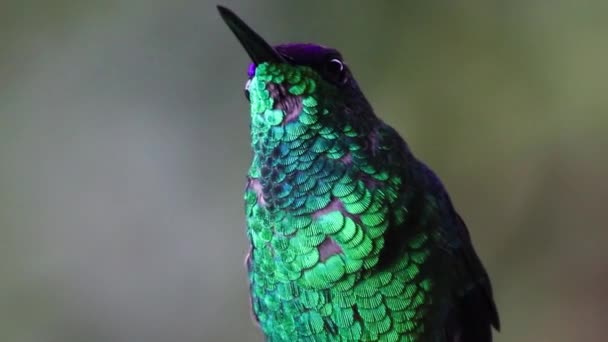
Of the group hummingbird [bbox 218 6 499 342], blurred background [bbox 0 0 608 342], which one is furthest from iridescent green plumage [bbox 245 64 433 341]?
blurred background [bbox 0 0 608 342]

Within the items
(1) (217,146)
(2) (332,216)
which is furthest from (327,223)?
(1) (217,146)

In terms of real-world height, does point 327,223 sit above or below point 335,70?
below

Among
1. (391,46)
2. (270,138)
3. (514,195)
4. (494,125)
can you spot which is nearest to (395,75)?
(391,46)

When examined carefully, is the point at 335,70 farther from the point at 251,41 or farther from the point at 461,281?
the point at 461,281

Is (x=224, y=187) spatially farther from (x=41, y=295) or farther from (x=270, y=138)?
(x=270, y=138)

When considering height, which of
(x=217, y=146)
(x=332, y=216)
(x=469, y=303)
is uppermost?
(x=217, y=146)

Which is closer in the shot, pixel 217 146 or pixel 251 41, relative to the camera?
pixel 251 41

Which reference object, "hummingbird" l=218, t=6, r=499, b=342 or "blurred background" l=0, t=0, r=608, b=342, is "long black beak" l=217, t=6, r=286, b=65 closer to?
"hummingbird" l=218, t=6, r=499, b=342

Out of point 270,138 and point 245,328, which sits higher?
point 270,138
